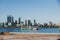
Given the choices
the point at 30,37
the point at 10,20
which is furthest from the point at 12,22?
the point at 30,37

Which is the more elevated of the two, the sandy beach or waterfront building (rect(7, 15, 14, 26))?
waterfront building (rect(7, 15, 14, 26))

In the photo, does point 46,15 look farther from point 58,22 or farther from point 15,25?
point 15,25

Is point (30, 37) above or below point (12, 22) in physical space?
below

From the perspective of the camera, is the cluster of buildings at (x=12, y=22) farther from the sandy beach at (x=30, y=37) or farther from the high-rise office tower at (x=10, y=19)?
the sandy beach at (x=30, y=37)

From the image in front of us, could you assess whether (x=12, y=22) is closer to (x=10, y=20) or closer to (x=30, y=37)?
(x=10, y=20)

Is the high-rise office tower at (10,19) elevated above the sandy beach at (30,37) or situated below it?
above

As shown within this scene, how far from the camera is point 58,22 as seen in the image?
2617mm

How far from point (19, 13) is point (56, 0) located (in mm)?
809

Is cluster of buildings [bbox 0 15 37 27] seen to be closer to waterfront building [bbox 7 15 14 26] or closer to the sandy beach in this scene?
waterfront building [bbox 7 15 14 26]

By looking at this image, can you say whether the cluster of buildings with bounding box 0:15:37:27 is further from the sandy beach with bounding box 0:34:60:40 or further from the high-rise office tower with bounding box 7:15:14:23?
the sandy beach with bounding box 0:34:60:40

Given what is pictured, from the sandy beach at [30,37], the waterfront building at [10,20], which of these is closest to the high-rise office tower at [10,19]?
the waterfront building at [10,20]

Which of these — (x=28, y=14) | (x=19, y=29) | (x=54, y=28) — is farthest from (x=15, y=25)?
(x=54, y=28)

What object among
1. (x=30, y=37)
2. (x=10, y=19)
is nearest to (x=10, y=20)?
(x=10, y=19)

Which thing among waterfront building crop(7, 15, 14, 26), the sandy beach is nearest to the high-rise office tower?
waterfront building crop(7, 15, 14, 26)
